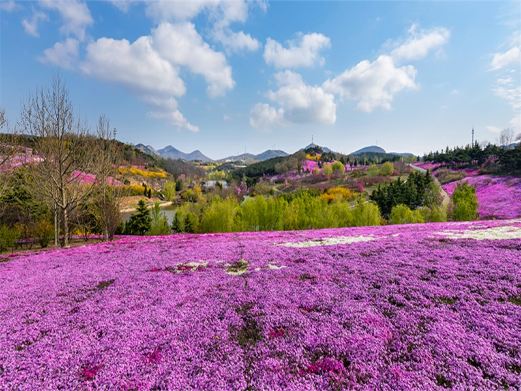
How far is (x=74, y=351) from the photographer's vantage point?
578 centimetres

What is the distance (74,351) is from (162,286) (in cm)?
382

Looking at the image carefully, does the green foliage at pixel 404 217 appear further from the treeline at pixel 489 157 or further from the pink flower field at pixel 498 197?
Answer: the treeline at pixel 489 157

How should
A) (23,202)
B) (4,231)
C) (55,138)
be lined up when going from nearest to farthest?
(55,138)
(4,231)
(23,202)

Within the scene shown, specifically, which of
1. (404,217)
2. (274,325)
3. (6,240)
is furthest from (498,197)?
(6,240)

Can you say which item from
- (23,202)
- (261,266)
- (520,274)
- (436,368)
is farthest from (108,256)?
(23,202)

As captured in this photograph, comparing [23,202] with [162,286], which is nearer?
[162,286]

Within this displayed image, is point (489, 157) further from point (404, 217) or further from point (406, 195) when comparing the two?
point (404, 217)

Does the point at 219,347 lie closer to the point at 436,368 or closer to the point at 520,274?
the point at 436,368

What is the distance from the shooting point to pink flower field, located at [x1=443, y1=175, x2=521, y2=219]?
4053 centimetres

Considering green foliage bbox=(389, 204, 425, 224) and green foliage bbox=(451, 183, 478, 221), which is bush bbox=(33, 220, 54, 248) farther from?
green foliage bbox=(451, 183, 478, 221)

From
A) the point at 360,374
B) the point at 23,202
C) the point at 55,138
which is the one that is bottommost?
the point at 360,374

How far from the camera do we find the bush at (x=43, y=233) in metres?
23.5

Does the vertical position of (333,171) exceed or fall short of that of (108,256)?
it exceeds it

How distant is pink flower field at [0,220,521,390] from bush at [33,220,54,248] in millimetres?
13792
